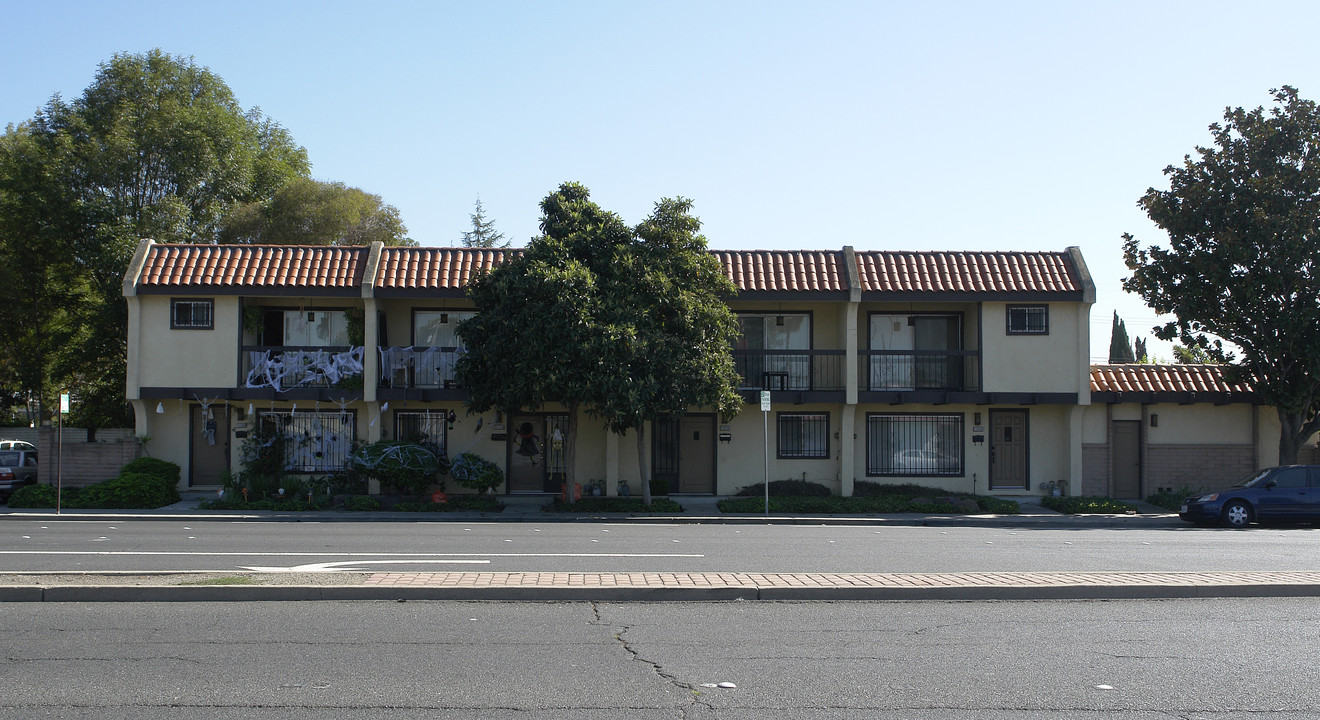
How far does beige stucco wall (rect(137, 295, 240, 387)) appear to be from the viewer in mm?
24453

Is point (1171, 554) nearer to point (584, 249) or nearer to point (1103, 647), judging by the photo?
point (1103, 647)

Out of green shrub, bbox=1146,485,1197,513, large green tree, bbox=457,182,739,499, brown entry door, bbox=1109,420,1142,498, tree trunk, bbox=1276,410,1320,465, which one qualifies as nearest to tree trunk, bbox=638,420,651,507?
large green tree, bbox=457,182,739,499

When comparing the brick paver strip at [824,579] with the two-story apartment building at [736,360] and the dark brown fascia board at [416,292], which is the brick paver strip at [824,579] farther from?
the dark brown fascia board at [416,292]

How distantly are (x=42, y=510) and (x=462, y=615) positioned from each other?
16.8 metres

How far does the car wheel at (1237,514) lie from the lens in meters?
21.5

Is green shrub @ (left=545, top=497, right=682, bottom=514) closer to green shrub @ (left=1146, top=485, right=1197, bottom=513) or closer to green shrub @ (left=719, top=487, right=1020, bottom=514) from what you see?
green shrub @ (left=719, top=487, right=1020, bottom=514)

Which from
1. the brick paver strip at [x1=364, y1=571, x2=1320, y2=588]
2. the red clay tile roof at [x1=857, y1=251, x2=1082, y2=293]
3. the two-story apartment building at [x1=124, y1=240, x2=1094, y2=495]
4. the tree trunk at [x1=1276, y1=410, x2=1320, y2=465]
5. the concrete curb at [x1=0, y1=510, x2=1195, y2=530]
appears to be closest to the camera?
the brick paver strip at [x1=364, y1=571, x2=1320, y2=588]

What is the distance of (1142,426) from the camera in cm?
2591

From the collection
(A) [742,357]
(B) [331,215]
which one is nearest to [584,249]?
(A) [742,357]

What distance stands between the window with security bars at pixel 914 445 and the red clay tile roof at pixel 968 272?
11.3 ft

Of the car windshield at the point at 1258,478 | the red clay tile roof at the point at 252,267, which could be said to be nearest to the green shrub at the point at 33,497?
the red clay tile roof at the point at 252,267

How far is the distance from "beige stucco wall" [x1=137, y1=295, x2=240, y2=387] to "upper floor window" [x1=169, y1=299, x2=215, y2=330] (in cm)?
11

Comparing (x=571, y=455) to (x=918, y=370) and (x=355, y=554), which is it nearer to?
(x=918, y=370)

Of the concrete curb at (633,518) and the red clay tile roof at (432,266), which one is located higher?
the red clay tile roof at (432,266)
